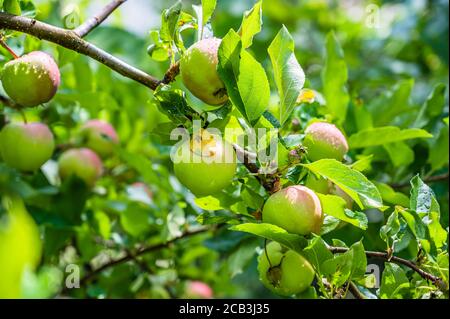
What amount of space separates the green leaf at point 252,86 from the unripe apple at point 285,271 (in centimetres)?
17

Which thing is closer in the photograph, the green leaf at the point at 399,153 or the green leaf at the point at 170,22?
the green leaf at the point at 170,22

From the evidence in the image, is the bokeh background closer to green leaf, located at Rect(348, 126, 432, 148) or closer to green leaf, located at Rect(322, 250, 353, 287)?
green leaf, located at Rect(348, 126, 432, 148)

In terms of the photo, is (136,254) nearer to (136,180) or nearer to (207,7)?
(136,180)

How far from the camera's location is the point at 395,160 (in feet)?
3.51

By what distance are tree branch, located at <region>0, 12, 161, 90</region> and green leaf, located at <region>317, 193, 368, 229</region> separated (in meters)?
0.23

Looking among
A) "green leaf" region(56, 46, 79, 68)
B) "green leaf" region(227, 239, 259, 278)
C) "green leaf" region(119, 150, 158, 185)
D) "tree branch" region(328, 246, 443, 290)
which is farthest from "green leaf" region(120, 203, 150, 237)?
"tree branch" region(328, 246, 443, 290)

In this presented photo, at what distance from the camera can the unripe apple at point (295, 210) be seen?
2.12ft

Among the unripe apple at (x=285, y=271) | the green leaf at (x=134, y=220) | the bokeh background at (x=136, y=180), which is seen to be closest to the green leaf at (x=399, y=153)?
the bokeh background at (x=136, y=180)

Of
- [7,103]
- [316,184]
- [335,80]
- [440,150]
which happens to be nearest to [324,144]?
[316,184]

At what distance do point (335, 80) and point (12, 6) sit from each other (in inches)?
21.6

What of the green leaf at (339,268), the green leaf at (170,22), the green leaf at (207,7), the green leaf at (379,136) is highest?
the green leaf at (207,7)

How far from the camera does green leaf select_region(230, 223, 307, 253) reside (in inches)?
24.8

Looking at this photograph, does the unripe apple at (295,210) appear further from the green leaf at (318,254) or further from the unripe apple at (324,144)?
the unripe apple at (324,144)
